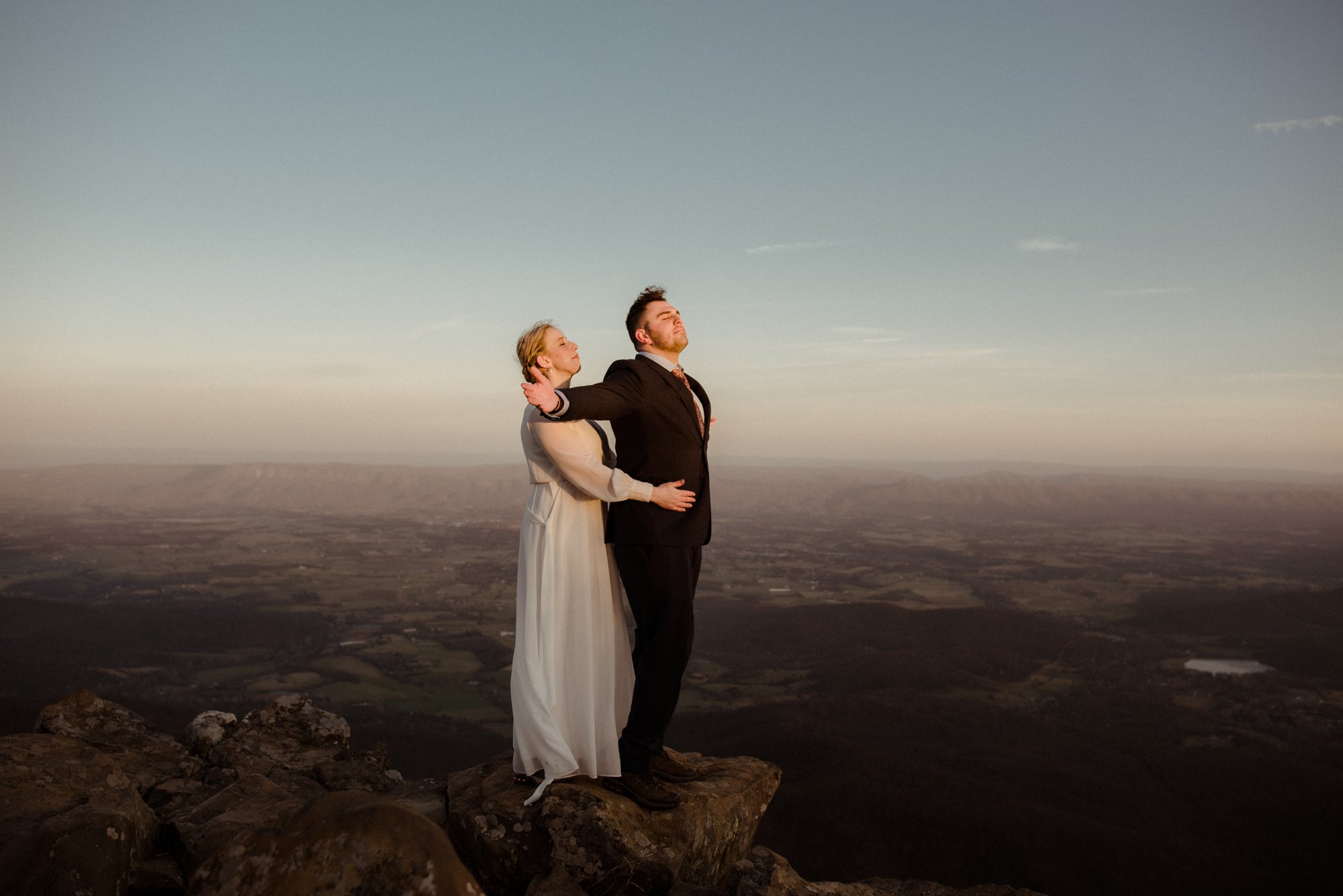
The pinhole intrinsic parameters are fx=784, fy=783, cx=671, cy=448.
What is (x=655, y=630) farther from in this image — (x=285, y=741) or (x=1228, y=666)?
(x=1228, y=666)

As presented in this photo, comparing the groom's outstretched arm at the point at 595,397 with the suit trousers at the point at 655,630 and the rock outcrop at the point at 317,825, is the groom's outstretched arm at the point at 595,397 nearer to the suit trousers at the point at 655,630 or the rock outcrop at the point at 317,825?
the suit trousers at the point at 655,630

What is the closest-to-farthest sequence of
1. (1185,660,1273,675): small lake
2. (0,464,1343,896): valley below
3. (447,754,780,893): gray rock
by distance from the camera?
(447,754,780,893): gray rock < (0,464,1343,896): valley below < (1185,660,1273,675): small lake

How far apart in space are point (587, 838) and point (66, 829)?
9.26ft

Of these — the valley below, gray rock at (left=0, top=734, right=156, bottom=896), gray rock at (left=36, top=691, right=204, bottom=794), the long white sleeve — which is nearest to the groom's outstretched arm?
the long white sleeve

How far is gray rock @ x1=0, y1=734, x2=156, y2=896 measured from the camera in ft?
13.2

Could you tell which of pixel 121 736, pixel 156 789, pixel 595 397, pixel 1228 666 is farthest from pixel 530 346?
pixel 1228 666

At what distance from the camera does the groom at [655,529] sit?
508 cm

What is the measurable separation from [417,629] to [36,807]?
86.3m

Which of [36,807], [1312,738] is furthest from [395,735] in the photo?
[1312,738]

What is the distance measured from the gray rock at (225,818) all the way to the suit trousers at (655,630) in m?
2.12

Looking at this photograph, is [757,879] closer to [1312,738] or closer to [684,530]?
[684,530]

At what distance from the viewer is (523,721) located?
17.0 ft

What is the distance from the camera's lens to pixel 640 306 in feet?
17.7

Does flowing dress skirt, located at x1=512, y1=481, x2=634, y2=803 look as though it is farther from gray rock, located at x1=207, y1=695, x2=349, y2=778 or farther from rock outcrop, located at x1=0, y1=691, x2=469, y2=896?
gray rock, located at x1=207, y1=695, x2=349, y2=778
